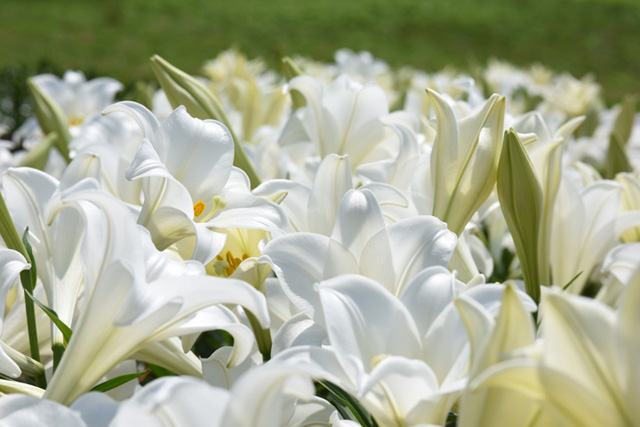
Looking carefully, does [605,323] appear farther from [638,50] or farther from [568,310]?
[638,50]

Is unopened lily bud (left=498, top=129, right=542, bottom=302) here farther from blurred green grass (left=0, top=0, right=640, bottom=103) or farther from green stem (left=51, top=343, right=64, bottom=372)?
blurred green grass (left=0, top=0, right=640, bottom=103)

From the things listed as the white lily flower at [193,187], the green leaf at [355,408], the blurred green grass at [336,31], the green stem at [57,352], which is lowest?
the blurred green grass at [336,31]

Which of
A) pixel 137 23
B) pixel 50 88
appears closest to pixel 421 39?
pixel 137 23

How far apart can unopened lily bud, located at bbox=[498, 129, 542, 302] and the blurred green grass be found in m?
9.69

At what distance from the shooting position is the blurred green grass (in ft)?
35.2

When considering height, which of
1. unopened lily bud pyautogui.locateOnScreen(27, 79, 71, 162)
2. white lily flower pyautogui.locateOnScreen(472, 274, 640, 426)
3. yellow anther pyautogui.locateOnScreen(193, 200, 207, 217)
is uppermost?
white lily flower pyautogui.locateOnScreen(472, 274, 640, 426)

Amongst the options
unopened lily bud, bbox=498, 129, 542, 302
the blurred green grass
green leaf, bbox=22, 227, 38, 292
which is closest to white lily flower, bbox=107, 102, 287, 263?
green leaf, bbox=22, 227, 38, 292

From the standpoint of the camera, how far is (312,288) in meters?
0.63

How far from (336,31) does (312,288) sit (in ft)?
39.5

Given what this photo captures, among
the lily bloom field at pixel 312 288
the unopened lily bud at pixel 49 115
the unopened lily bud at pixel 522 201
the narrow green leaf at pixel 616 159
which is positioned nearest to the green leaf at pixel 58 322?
the lily bloom field at pixel 312 288

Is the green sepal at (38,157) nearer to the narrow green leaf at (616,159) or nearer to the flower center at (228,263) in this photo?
the flower center at (228,263)

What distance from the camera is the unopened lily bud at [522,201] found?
731 mm

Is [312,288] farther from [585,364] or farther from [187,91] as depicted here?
[187,91]

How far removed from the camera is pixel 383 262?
639 millimetres
